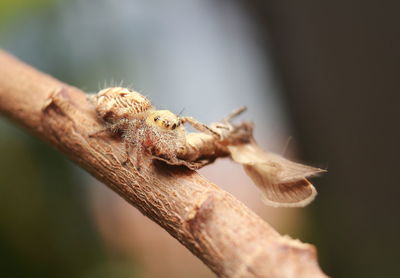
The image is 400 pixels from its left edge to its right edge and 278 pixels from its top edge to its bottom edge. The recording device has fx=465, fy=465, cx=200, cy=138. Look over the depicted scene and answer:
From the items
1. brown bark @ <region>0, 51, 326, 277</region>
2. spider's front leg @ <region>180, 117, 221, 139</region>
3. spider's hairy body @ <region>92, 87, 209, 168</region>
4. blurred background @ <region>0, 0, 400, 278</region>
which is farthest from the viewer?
blurred background @ <region>0, 0, 400, 278</region>

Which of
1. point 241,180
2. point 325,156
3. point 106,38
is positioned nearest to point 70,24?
point 106,38

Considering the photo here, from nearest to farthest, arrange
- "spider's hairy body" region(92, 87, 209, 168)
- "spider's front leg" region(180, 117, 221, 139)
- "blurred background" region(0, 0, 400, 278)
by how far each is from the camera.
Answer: "spider's hairy body" region(92, 87, 209, 168) < "spider's front leg" region(180, 117, 221, 139) < "blurred background" region(0, 0, 400, 278)

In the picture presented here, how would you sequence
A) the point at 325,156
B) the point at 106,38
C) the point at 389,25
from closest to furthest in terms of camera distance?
the point at 389,25
the point at 325,156
the point at 106,38

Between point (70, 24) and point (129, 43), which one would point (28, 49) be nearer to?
point (70, 24)

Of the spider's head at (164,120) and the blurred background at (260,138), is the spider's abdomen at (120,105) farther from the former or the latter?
the blurred background at (260,138)

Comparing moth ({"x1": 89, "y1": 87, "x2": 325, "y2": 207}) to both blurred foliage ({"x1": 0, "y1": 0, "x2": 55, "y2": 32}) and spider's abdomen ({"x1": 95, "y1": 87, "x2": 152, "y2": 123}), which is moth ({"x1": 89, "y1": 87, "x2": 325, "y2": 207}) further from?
blurred foliage ({"x1": 0, "y1": 0, "x2": 55, "y2": 32})

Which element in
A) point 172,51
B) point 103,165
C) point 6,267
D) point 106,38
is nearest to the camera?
point 103,165

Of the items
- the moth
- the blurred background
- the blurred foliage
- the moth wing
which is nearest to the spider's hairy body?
the moth

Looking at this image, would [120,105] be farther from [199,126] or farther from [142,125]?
[199,126]

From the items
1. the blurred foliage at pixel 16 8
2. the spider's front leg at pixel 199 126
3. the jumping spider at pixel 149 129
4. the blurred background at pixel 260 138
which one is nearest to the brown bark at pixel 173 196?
the jumping spider at pixel 149 129
